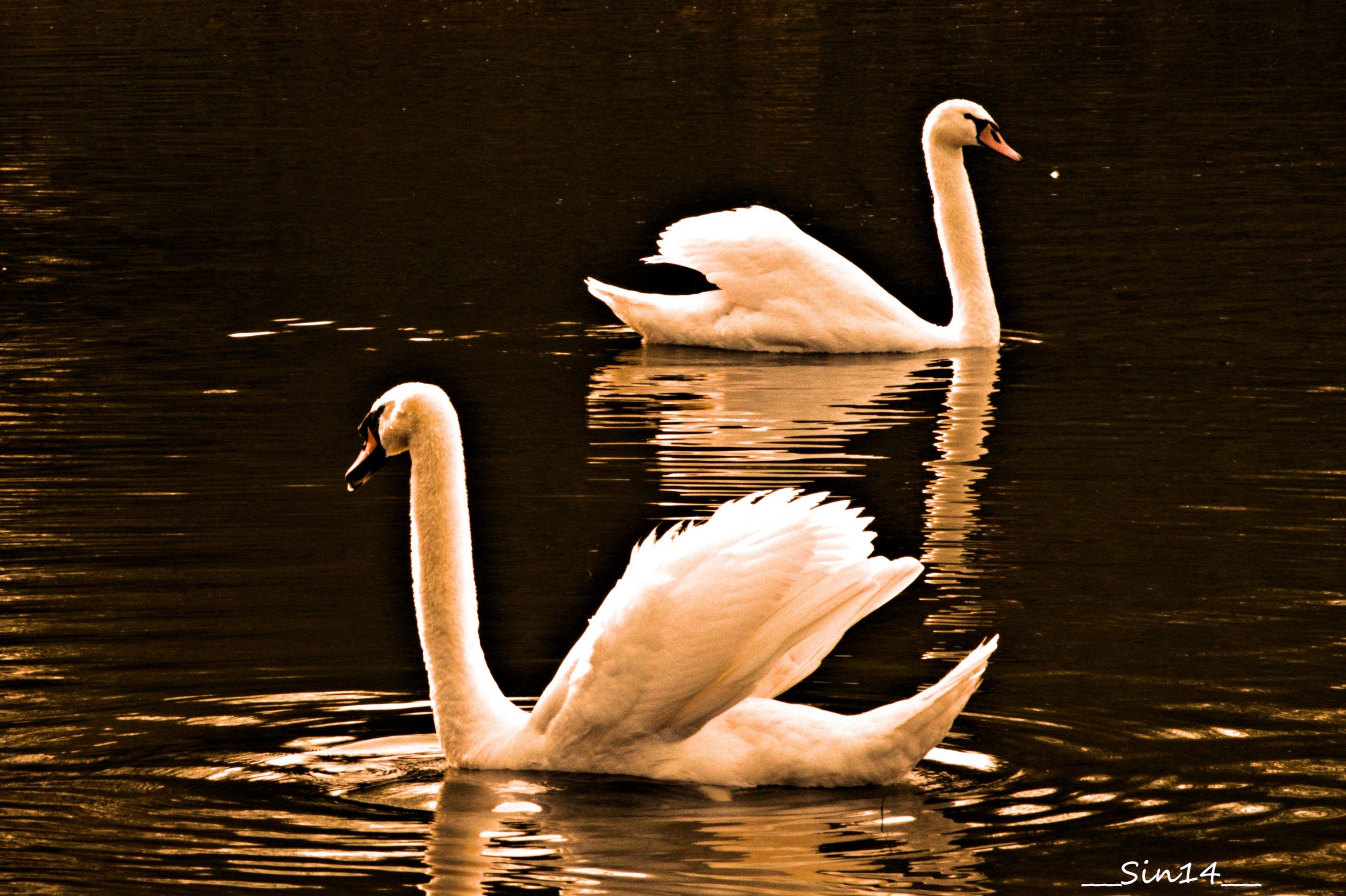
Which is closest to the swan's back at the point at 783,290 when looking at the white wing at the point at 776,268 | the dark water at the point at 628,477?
the white wing at the point at 776,268

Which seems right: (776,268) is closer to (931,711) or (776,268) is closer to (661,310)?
(661,310)

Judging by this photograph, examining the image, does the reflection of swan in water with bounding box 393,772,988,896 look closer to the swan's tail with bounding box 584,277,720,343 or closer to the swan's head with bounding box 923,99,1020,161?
the swan's tail with bounding box 584,277,720,343

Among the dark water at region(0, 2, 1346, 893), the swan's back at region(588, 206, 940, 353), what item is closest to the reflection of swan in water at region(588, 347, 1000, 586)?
the dark water at region(0, 2, 1346, 893)

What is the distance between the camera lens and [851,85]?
3412 centimetres

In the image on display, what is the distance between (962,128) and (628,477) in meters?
6.19

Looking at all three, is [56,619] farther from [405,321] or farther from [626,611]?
[405,321]

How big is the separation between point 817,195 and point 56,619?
50.9 feet

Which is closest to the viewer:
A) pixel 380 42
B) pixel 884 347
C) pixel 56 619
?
pixel 56 619

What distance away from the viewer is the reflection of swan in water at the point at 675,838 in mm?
6750

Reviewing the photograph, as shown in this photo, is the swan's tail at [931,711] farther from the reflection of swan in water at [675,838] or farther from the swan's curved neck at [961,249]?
the swan's curved neck at [961,249]

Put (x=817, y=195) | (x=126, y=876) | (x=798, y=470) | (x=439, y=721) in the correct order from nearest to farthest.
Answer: (x=126, y=876) → (x=439, y=721) → (x=798, y=470) → (x=817, y=195)

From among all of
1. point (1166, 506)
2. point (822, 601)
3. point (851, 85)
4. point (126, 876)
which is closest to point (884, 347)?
point (1166, 506)

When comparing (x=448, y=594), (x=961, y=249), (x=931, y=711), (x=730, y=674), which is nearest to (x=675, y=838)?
(x=730, y=674)

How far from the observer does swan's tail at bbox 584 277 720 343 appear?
16.8m
